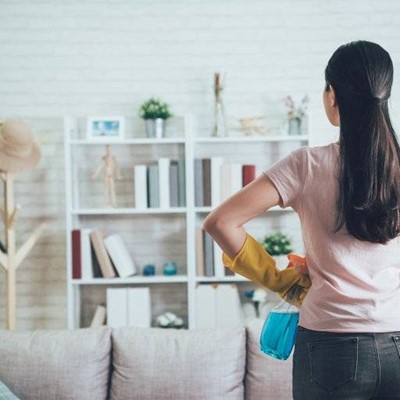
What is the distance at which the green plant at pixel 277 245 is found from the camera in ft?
14.4

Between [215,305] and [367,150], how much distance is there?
306 centimetres

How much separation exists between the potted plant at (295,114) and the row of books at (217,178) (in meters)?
0.33

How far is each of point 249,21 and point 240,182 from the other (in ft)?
3.34

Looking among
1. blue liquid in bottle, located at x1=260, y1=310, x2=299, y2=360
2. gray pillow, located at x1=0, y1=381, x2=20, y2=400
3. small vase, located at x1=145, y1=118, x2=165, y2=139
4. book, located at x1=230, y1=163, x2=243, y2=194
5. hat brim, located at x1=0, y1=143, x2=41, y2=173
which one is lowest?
gray pillow, located at x1=0, y1=381, x2=20, y2=400

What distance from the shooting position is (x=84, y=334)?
9.89 ft

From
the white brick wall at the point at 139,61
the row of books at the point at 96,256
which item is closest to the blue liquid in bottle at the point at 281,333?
the row of books at the point at 96,256

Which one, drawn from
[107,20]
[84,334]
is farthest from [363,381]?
[107,20]

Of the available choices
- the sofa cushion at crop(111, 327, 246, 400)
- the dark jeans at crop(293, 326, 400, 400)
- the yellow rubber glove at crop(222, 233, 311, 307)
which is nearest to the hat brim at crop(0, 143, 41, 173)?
the sofa cushion at crop(111, 327, 246, 400)

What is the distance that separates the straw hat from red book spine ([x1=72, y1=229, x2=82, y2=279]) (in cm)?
A: 48

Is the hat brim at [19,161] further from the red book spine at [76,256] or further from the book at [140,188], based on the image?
the book at [140,188]

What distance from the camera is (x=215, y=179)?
4395 millimetres

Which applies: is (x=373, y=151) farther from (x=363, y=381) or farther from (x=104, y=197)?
(x=104, y=197)

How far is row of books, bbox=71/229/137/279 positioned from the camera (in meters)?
4.36

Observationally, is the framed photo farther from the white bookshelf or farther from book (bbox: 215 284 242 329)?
book (bbox: 215 284 242 329)
